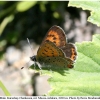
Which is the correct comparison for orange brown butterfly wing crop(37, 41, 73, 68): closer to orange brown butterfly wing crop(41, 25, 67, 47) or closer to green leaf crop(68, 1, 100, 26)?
orange brown butterfly wing crop(41, 25, 67, 47)

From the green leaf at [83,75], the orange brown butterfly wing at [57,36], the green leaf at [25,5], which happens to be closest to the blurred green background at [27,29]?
the green leaf at [25,5]

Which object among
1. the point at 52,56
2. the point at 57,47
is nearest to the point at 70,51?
the point at 57,47

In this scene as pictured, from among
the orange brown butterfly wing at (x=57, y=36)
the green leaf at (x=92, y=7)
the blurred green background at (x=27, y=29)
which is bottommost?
the blurred green background at (x=27, y=29)

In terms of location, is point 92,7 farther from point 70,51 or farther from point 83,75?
point 83,75

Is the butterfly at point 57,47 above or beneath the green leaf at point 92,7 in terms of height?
beneath

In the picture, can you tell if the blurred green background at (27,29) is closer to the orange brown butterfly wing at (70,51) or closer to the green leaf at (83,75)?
the orange brown butterfly wing at (70,51)
